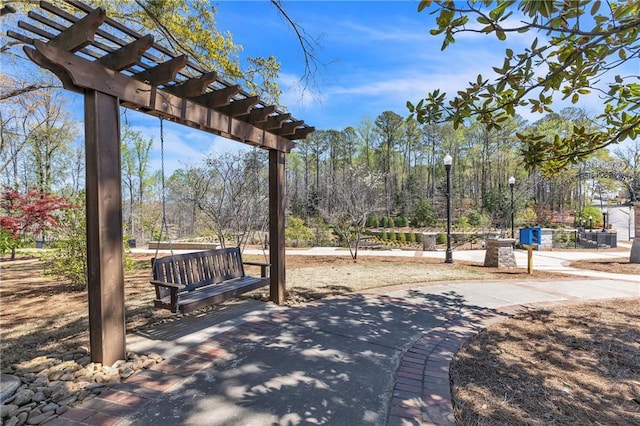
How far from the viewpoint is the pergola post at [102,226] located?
2518mm

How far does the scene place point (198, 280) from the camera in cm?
409

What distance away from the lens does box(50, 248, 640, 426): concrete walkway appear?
204 centimetres

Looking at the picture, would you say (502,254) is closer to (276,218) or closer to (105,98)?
(276,218)

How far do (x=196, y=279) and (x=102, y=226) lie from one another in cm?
168

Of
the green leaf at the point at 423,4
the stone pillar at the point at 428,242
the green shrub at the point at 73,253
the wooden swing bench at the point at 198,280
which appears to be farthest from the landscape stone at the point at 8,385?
the stone pillar at the point at 428,242

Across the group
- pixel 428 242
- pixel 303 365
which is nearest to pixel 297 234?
pixel 428 242

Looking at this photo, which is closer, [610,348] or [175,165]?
[610,348]

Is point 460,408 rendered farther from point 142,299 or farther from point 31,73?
point 31,73

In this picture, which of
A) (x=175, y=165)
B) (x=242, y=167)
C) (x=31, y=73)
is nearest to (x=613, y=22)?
(x=242, y=167)

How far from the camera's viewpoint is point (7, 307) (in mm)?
4719

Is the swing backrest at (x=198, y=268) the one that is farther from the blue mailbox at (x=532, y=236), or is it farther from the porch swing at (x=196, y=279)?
the blue mailbox at (x=532, y=236)

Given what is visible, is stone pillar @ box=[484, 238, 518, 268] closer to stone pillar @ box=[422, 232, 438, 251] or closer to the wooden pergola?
stone pillar @ box=[422, 232, 438, 251]

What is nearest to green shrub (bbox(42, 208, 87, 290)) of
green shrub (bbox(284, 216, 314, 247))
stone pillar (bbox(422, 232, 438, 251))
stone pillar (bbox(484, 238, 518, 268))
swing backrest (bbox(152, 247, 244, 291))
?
swing backrest (bbox(152, 247, 244, 291))

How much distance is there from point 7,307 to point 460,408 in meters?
6.06
